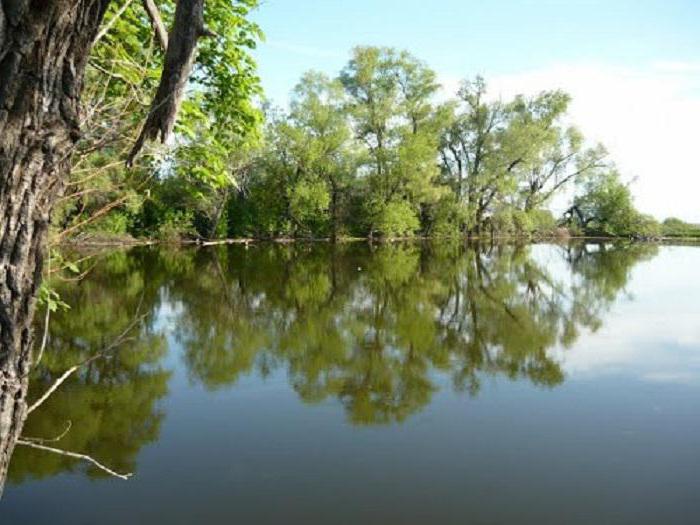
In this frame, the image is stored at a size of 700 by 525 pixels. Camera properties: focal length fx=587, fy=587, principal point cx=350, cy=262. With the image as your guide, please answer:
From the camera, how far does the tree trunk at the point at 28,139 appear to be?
1.93 meters

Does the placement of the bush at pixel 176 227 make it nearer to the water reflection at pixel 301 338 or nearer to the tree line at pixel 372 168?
the tree line at pixel 372 168

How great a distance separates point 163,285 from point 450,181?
3947cm

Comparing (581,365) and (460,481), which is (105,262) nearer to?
(581,365)

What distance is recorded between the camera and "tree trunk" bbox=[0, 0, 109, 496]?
1.93m

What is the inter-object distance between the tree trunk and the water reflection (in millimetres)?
4313

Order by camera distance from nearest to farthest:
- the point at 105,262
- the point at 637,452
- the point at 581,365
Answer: the point at 637,452
the point at 581,365
the point at 105,262

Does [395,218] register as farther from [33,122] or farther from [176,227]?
[33,122]

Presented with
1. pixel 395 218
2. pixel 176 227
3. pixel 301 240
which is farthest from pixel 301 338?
pixel 301 240

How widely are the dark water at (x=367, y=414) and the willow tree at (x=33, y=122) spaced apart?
1.39 meters

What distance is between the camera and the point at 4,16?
6.21ft

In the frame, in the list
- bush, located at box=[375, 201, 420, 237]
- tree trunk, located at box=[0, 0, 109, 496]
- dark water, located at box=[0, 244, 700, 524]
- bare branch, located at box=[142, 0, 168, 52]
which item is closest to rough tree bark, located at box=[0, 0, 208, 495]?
tree trunk, located at box=[0, 0, 109, 496]

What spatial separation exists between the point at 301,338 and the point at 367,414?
420 centimetres

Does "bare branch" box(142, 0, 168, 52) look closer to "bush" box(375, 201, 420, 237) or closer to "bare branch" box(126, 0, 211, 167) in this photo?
"bare branch" box(126, 0, 211, 167)

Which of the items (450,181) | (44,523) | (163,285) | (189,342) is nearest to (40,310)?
(189,342)
